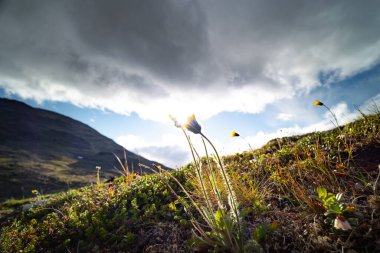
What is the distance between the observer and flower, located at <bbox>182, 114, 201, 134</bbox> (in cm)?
179

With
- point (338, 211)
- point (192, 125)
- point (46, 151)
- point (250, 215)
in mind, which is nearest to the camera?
point (192, 125)

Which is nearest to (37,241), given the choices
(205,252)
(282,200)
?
(205,252)

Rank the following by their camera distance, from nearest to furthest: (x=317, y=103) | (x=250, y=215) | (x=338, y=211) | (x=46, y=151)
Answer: (x=338, y=211) → (x=250, y=215) → (x=317, y=103) → (x=46, y=151)

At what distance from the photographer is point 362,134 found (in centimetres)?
421

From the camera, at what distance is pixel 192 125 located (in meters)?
1.81

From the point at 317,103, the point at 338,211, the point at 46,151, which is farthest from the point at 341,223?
the point at 46,151

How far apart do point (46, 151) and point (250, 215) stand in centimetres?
7948

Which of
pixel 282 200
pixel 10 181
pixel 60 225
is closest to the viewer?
pixel 282 200

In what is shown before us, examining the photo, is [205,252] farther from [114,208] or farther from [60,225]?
[60,225]

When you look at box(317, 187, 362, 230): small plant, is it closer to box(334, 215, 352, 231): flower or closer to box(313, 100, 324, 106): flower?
box(334, 215, 352, 231): flower

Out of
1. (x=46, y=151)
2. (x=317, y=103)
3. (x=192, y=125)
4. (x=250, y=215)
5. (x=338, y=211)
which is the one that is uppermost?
(x=46, y=151)

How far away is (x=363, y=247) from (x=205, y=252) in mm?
1350

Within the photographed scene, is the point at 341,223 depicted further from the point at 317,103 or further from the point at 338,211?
the point at 317,103

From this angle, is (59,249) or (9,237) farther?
(9,237)
